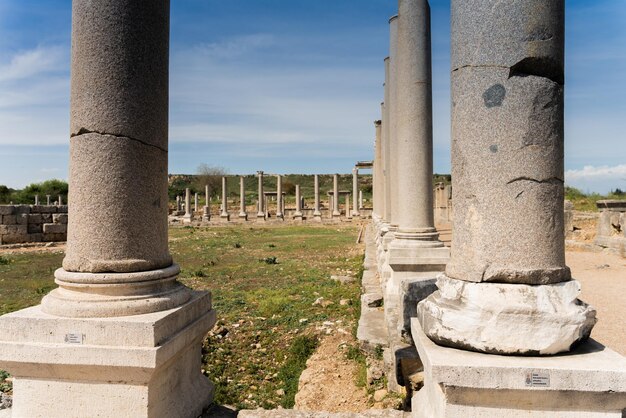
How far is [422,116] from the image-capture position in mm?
7832

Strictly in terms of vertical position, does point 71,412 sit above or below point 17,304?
above

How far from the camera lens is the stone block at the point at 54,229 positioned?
23719 mm

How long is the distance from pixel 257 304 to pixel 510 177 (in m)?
7.14

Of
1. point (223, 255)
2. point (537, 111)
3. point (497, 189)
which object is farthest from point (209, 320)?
point (223, 255)

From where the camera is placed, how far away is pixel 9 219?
2248 centimetres

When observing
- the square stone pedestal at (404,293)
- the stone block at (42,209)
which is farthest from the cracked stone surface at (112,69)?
the stone block at (42,209)

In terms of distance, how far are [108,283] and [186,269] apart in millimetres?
11675

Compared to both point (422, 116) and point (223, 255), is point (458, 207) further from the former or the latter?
point (223, 255)

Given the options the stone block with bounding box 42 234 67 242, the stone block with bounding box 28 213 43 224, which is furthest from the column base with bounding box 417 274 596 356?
the stone block with bounding box 28 213 43 224

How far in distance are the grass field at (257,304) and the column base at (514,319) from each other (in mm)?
3024

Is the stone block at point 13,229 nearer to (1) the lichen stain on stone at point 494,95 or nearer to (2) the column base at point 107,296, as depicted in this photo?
(2) the column base at point 107,296

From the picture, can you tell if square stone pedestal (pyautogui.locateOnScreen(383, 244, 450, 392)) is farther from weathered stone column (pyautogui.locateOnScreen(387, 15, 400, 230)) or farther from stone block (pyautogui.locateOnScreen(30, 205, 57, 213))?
stone block (pyautogui.locateOnScreen(30, 205, 57, 213))

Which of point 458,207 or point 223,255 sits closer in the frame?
point 458,207

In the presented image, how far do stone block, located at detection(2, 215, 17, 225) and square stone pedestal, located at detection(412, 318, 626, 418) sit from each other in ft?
82.2
